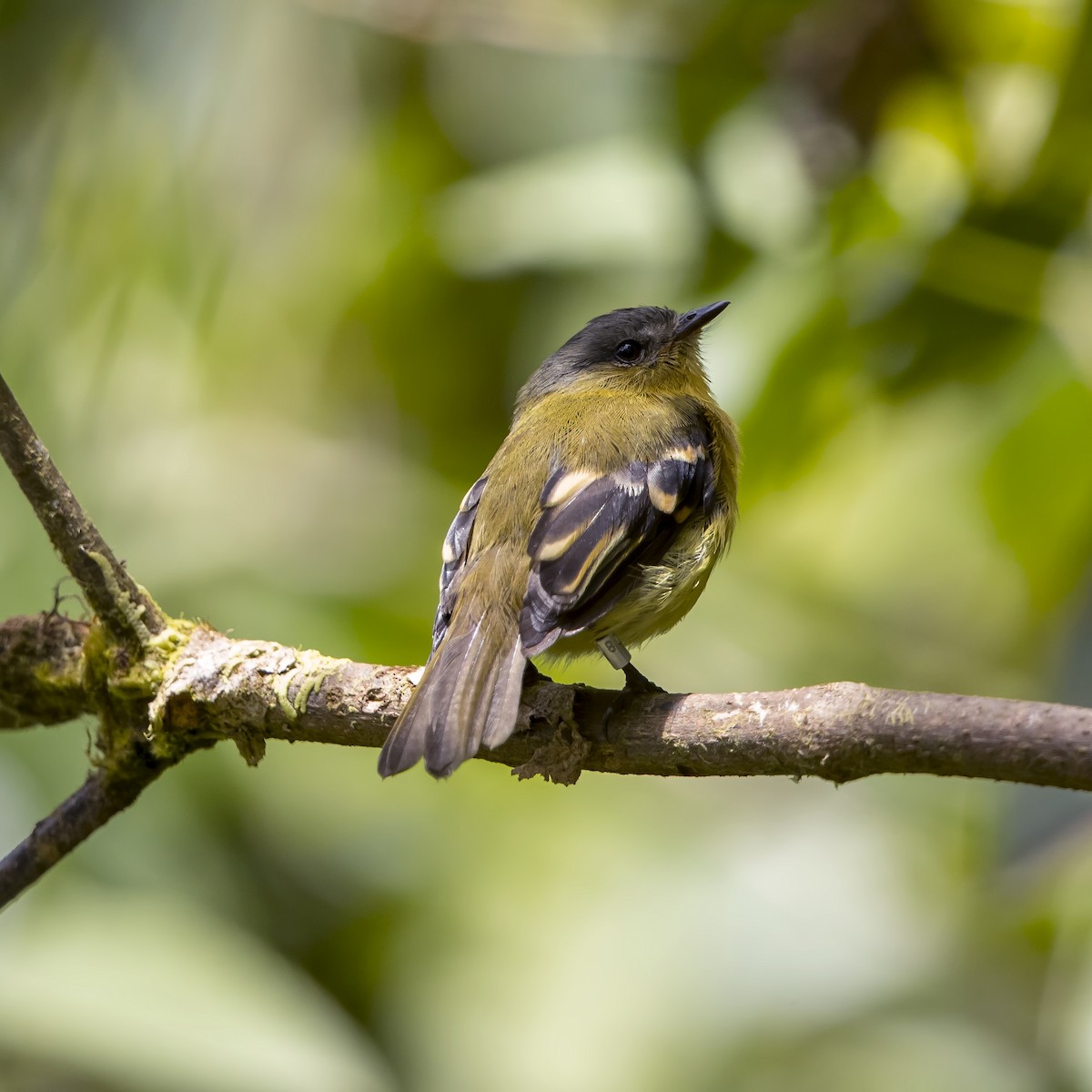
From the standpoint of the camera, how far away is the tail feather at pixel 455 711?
2672 millimetres

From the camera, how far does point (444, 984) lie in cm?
623

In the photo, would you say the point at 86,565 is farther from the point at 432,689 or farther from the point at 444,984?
the point at 444,984

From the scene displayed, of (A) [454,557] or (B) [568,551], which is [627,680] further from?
(A) [454,557]

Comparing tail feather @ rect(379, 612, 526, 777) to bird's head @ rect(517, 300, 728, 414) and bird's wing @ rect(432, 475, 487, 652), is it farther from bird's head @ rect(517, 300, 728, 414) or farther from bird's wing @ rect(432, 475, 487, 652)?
bird's head @ rect(517, 300, 728, 414)

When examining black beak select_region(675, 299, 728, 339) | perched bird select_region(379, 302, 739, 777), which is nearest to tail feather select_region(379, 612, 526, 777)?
perched bird select_region(379, 302, 739, 777)

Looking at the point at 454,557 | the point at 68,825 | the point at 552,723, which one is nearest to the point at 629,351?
the point at 454,557

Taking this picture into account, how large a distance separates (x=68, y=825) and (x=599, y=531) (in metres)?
1.41

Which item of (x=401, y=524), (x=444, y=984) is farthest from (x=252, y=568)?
(x=444, y=984)

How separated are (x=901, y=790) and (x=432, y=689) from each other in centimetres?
426

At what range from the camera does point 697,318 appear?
4.55 meters

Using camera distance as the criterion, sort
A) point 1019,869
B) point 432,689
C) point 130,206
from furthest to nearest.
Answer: point 130,206, point 1019,869, point 432,689

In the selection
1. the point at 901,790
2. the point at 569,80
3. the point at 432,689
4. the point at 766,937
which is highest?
the point at 569,80

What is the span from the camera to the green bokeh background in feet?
15.4

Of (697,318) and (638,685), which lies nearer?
(638,685)
